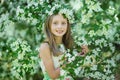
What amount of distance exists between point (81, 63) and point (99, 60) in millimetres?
765

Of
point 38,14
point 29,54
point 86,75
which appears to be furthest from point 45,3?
point 86,75

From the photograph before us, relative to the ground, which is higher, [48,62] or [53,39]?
[53,39]

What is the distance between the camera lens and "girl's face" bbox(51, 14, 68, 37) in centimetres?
386

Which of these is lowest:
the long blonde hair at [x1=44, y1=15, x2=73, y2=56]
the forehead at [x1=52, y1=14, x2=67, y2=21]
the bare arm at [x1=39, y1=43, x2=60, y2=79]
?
the bare arm at [x1=39, y1=43, x2=60, y2=79]

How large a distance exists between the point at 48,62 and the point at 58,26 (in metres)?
0.32

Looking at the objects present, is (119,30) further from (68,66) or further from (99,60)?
(68,66)

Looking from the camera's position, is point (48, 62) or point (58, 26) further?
point (58, 26)

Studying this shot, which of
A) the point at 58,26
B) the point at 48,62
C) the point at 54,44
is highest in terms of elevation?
the point at 58,26

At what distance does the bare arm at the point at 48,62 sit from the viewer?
3686 mm

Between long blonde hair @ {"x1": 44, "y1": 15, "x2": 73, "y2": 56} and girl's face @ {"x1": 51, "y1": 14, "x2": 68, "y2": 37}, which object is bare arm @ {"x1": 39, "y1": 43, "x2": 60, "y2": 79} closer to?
long blonde hair @ {"x1": 44, "y1": 15, "x2": 73, "y2": 56}

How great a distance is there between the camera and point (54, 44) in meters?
3.79

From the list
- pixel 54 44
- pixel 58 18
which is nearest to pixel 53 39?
pixel 54 44

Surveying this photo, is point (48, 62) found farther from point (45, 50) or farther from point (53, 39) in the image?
point (53, 39)

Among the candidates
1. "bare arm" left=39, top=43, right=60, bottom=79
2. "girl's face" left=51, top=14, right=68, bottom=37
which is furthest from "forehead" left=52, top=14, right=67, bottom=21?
"bare arm" left=39, top=43, right=60, bottom=79
